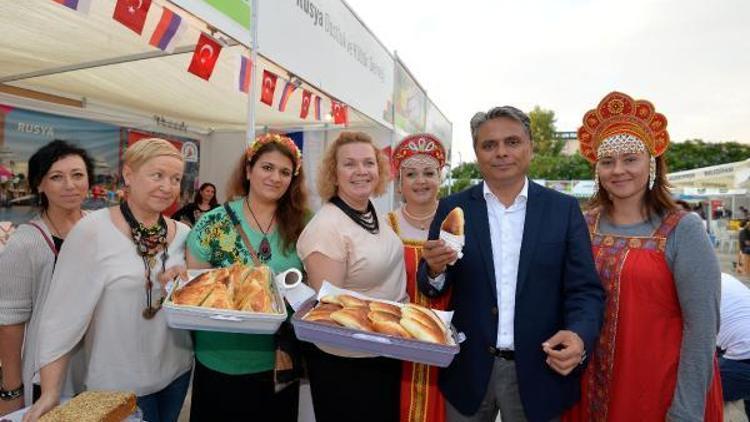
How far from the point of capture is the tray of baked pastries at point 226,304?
1.56 metres

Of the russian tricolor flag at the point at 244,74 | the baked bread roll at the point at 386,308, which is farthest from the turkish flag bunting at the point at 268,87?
the baked bread roll at the point at 386,308

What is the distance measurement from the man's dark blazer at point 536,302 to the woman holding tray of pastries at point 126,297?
1186mm

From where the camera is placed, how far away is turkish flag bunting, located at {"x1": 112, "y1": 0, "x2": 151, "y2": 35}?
9.21ft

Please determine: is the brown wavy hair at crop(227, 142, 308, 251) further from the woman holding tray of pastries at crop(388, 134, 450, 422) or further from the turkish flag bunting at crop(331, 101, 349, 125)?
the turkish flag bunting at crop(331, 101, 349, 125)

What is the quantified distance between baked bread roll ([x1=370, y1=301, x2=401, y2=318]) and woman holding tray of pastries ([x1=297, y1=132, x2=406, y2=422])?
282 mm

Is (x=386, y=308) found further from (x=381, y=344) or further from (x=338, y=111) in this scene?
(x=338, y=111)

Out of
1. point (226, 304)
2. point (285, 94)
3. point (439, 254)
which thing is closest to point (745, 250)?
point (285, 94)

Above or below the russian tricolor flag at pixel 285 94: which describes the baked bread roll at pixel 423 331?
below

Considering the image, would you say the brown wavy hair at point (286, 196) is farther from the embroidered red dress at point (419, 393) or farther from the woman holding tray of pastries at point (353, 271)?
the embroidered red dress at point (419, 393)

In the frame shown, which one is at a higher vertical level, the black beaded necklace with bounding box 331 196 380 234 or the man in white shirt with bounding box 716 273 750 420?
the black beaded necklace with bounding box 331 196 380 234

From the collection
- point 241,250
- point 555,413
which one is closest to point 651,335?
point 555,413

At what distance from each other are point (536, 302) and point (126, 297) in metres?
1.67

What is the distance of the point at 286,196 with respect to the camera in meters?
2.40

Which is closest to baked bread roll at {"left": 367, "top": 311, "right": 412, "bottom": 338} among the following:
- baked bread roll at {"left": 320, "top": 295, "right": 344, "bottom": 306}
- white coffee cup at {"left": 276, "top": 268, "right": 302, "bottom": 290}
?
baked bread roll at {"left": 320, "top": 295, "right": 344, "bottom": 306}
